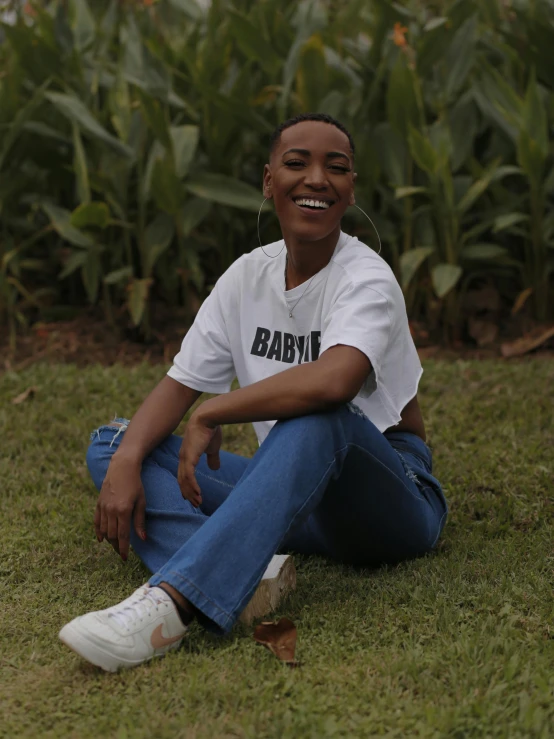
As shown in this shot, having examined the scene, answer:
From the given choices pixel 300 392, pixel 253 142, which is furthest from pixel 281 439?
pixel 253 142

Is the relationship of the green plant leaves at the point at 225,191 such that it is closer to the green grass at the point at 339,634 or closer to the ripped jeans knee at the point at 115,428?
the green grass at the point at 339,634

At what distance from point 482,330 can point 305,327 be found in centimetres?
257

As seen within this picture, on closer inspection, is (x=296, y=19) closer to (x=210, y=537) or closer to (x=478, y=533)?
(x=478, y=533)

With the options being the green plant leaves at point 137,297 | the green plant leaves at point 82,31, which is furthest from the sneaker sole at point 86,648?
the green plant leaves at point 82,31

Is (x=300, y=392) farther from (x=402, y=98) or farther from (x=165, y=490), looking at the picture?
(x=402, y=98)

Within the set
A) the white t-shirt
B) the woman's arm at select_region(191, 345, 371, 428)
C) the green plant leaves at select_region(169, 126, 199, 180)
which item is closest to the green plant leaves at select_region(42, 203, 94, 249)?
the green plant leaves at select_region(169, 126, 199, 180)

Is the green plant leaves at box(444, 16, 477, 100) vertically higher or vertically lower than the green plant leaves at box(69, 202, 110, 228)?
higher

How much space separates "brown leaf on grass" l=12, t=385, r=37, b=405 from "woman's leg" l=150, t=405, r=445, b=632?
7.03 ft

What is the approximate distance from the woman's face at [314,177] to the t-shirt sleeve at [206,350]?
31 centimetres

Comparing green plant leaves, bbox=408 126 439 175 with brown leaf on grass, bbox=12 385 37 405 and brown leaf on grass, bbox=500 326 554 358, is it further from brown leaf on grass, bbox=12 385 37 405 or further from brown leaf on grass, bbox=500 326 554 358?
brown leaf on grass, bbox=12 385 37 405

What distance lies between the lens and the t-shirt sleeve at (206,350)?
110 inches

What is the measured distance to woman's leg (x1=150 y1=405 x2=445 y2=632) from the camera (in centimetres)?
218

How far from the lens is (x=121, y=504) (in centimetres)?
256

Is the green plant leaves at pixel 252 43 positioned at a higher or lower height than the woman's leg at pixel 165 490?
higher
